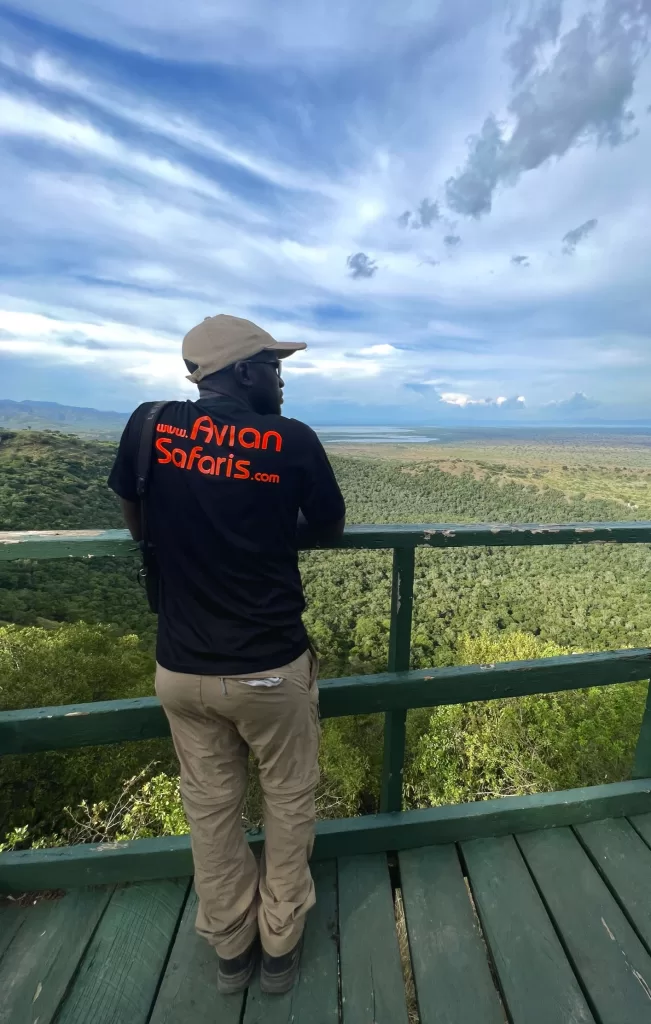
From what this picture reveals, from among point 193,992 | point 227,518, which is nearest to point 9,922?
point 193,992

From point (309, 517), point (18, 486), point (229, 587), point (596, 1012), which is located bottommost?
point (18, 486)

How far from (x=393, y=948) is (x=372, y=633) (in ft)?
104

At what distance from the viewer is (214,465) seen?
1.30 metres

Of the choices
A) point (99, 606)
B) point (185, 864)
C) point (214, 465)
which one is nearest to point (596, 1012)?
point (185, 864)

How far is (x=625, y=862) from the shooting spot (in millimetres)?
1922

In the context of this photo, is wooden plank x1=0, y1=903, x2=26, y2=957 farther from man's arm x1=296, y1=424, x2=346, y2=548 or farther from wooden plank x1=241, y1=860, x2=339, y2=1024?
man's arm x1=296, y1=424, x2=346, y2=548

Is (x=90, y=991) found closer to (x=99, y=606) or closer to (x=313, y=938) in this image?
(x=313, y=938)

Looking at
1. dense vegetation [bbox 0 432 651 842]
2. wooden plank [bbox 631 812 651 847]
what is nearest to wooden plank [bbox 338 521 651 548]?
wooden plank [bbox 631 812 651 847]

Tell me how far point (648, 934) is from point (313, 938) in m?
1.04

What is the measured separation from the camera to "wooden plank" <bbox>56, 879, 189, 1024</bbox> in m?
1.47

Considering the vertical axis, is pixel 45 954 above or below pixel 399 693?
below

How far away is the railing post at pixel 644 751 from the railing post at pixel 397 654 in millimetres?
1003

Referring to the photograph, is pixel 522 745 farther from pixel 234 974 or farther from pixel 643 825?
pixel 234 974

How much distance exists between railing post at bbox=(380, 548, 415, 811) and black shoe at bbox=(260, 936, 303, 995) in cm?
60
